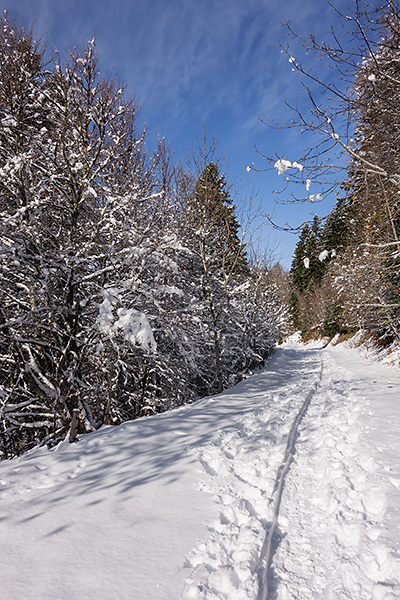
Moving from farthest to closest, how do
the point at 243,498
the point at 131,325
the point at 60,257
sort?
the point at 60,257
the point at 131,325
the point at 243,498

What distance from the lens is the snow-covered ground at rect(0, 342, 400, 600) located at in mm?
2037

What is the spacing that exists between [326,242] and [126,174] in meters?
6.61

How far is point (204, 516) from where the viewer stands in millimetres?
2803

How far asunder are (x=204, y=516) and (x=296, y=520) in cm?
91

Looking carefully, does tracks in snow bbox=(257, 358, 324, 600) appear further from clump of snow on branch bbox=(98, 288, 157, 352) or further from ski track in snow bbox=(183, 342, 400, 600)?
clump of snow on branch bbox=(98, 288, 157, 352)

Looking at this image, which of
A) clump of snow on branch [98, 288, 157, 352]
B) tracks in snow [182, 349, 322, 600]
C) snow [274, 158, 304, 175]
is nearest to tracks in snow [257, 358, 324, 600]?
tracks in snow [182, 349, 322, 600]

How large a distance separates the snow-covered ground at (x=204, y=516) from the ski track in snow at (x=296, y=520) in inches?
0.4

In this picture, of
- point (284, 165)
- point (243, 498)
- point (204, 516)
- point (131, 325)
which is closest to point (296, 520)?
point (243, 498)

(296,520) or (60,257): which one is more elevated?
(60,257)

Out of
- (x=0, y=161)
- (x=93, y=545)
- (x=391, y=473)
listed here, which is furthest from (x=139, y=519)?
(x=0, y=161)

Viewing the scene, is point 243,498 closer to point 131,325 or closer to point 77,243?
point 131,325

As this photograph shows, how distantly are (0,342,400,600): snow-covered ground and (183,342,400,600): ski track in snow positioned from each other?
1 centimetres

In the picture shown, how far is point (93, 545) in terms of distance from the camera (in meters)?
2.31

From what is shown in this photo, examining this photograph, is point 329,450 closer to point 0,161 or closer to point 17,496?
point 17,496
